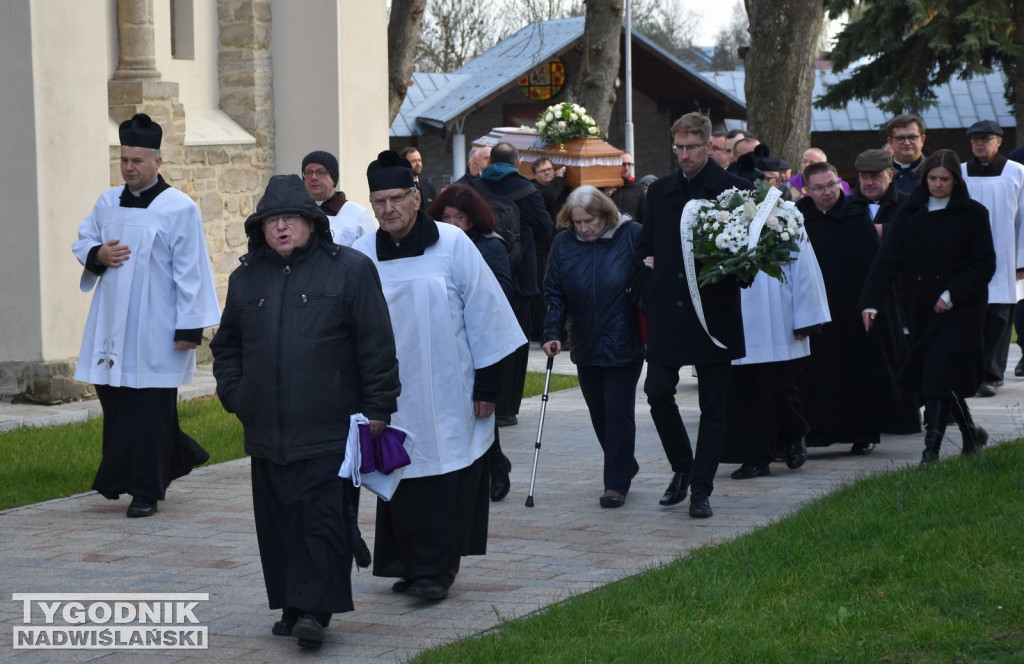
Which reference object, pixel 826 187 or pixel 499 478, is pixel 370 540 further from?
pixel 826 187

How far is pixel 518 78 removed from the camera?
37250mm

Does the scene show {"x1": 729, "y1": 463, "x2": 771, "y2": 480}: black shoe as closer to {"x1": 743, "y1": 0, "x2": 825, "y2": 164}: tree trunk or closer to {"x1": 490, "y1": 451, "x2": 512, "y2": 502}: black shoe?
{"x1": 490, "y1": 451, "x2": 512, "y2": 502}: black shoe

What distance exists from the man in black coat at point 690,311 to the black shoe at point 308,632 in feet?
9.82

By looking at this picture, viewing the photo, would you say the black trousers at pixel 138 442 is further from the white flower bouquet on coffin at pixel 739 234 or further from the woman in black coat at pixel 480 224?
the white flower bouquet on coffin at pixel 739 234

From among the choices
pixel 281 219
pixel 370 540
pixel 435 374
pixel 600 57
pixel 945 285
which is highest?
pixel 600 57

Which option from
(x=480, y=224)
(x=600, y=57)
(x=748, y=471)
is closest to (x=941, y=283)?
(x=748, y=471)

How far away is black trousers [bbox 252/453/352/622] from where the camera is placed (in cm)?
580

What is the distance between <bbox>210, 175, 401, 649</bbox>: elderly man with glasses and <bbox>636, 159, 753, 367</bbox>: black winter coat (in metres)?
2.55

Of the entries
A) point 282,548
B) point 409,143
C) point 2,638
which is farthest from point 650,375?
point 409,143

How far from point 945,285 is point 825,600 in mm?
3658

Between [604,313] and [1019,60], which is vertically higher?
[1019,60]

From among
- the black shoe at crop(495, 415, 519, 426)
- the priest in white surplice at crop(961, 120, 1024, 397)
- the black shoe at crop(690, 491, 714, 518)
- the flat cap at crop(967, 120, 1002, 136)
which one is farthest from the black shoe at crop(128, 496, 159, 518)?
the flat cap at crop(967, 120, 1002, 136)

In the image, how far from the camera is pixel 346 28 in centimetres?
1673

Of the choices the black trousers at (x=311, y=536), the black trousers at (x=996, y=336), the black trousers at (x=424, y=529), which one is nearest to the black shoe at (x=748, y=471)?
the black trousers at (x=424, y=529)
